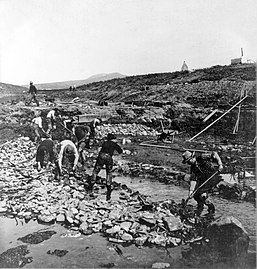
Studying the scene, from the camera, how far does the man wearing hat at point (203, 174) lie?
238 inches

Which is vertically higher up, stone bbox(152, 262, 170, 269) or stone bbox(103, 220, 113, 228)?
stone bbox(103, 220, 113, 228)

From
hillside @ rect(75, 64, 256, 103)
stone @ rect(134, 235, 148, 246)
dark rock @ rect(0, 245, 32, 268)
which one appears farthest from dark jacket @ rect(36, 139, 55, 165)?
hillside @ rect(75, 64, 256, 103)

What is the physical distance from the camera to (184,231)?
5312 mm

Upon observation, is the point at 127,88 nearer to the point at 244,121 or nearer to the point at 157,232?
the point at 244,121

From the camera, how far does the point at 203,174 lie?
6.16 m

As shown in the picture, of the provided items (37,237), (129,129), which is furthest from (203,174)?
(129,129)

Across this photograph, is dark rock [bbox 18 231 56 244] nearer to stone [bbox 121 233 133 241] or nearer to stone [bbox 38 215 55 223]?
stone [bbox 38 215 55 223]

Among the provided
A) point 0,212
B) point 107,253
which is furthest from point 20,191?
point 107,253

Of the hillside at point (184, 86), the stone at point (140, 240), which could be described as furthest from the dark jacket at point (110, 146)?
the hillside at point (184, 86)

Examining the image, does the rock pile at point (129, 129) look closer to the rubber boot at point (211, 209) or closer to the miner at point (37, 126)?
the miner at point (37, 126)

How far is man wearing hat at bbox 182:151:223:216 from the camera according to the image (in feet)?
19.8

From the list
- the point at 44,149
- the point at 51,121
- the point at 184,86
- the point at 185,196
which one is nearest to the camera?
the point at 185,196

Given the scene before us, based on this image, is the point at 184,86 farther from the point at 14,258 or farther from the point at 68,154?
the point at 14,258

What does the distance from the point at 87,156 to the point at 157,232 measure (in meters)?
6.05
